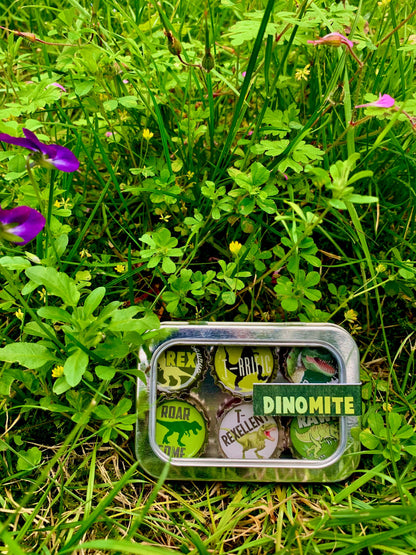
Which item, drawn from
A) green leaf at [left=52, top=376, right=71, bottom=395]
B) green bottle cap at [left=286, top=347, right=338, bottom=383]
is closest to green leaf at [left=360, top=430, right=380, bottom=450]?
green bottle cap at [left=286, top=347, right=338, bottom=383]

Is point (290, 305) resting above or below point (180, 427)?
above

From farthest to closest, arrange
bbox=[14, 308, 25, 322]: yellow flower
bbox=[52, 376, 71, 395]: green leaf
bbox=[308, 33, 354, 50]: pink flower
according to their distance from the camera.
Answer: bbox=[14, 308, 25, 322]: yellow flower
bbox=[308, 33, 354, 50]: pink flower
bbox=[52, 376, 71, 395]: green leaf

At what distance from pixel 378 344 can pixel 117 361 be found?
73cm

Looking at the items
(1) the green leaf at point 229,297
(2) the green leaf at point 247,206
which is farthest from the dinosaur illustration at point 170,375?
(2) the green leaf at point 247,206

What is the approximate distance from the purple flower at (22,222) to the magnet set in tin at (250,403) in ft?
1.22

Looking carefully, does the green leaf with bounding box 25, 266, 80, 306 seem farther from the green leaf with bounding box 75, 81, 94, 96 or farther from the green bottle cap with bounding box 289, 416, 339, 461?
the green bottle cap with bounding box 289, 416, 339, 461

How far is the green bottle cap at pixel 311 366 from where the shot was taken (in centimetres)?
126

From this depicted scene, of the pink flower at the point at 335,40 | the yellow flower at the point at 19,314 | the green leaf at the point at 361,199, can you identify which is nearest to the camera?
the green leaf at the point at 361,199

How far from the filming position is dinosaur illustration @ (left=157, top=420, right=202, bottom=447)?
1249 millimetres

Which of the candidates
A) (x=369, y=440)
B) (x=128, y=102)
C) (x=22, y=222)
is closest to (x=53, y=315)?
(x=22, y=222)

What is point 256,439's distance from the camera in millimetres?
1250

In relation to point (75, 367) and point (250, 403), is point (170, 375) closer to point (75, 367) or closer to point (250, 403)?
point (250, 403)

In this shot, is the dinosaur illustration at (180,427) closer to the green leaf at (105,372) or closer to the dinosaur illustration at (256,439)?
the dinosaur illustration at (256,439)

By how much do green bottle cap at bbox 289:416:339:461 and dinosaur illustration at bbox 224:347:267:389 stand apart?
154mm
